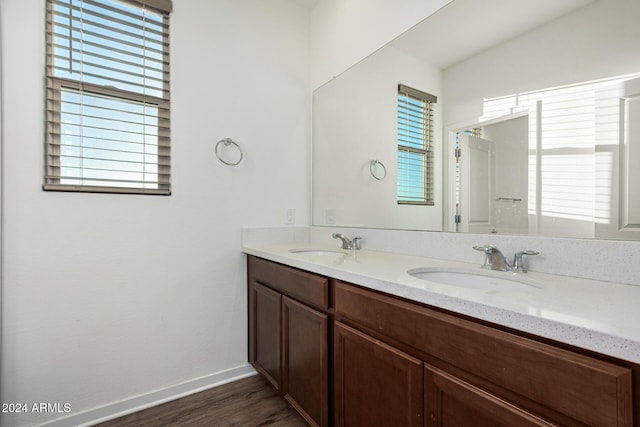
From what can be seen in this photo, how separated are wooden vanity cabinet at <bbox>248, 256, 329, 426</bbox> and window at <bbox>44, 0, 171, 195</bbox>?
83 cm

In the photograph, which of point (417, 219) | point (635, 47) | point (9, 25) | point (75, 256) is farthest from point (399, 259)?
point (9, 25)

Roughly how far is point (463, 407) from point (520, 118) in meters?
1.01

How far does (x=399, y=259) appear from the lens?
4.61 feet

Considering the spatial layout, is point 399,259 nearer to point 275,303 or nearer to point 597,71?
point 275,303

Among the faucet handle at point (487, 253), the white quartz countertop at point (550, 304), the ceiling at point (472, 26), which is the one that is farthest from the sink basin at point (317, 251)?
the ceiling at point (472, 26)

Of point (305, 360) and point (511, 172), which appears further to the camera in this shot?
point (305, 360)

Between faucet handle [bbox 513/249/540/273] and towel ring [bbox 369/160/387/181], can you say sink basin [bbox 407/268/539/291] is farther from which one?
towel ring [bbox 369/160/387/181]

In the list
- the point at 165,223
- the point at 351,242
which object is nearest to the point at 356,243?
the point at 351,242

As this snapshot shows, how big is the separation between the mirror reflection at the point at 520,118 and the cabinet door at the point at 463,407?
65 cm

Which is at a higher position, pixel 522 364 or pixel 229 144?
pixel 229 144

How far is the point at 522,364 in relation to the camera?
0.62 meters

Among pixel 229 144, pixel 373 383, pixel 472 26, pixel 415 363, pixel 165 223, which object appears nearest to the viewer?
pixel 415 363

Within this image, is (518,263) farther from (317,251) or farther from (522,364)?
(317,251)

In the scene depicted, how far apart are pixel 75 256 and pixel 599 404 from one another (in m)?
1.95
